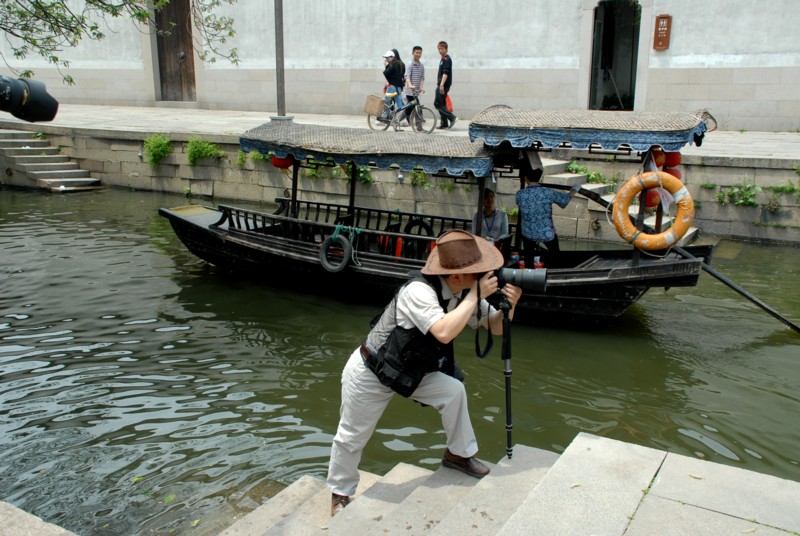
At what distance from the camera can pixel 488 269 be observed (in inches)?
145

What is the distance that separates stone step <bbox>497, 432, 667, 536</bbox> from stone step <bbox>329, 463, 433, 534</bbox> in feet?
2.65

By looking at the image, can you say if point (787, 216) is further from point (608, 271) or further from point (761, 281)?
point (608, 271)

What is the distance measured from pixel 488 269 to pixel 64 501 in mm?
3199

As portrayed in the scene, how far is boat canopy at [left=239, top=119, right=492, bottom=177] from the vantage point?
759cm

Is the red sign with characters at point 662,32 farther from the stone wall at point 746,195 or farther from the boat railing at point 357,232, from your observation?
the boat railing at point 357,232

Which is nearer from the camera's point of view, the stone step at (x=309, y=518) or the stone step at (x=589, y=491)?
the stone step at (x=589, y=491)

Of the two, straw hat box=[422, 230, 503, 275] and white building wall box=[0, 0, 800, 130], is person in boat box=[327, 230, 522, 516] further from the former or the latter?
white building wall box=[0, 0, 800, 130]

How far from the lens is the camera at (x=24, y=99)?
3.03 m

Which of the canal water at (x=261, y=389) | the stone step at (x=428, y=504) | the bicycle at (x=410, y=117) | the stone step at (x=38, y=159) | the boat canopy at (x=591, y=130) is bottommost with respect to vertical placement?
the canal water at (x=261, y=389)

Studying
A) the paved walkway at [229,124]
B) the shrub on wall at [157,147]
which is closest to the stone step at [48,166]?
the paved walkway at [229,124]

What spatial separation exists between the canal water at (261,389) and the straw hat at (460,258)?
2.07 metres

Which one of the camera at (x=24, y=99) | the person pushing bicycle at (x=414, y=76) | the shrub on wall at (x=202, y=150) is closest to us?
the camera at (x=24, y=99)

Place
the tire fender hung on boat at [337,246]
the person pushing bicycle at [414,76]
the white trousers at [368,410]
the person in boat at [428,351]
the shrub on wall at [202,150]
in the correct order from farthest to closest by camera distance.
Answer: the shrub on wall at [202,150] → the person pushing bicycle at [414,76] → the tire fender hung on boat at [337,246] → the white trousers at [368,410] → the person in boat at [428,351]

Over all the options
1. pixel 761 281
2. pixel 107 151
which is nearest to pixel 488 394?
pixel 761 281
